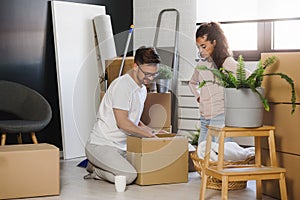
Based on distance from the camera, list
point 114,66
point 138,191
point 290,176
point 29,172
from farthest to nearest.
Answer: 1. point 114,66
2. point 138,191
3. point 29,172
4. point 290,176

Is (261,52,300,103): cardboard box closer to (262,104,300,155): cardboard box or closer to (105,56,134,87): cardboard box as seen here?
(262,104,300,155): cardboard box

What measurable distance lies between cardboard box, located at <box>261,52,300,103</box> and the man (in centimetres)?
85

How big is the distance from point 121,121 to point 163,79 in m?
0.71

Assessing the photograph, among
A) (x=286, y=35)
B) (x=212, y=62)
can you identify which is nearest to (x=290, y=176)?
(x=212, y=62)

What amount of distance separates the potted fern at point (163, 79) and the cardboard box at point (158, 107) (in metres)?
0.05

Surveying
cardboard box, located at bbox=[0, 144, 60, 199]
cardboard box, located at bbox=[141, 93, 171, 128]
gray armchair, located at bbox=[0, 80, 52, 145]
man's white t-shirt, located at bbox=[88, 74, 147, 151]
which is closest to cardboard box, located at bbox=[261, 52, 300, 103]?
man's white t-shirt, located at bbox=[88, 74, 147, 151]

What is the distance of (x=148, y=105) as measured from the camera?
475 cm

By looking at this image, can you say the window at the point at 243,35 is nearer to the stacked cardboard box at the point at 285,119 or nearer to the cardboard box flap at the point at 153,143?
the cardboard box flap at the point at 153,143

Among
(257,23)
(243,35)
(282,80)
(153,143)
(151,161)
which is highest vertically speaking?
(257,23)

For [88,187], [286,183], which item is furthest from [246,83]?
[88,187]

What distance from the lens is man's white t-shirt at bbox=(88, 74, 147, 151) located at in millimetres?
4203

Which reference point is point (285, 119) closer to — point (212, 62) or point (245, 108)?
point (245, 108)

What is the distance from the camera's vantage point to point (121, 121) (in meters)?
4.20

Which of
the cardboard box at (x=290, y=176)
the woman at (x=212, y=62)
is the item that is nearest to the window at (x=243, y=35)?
the woman at (x=212, y=62)
